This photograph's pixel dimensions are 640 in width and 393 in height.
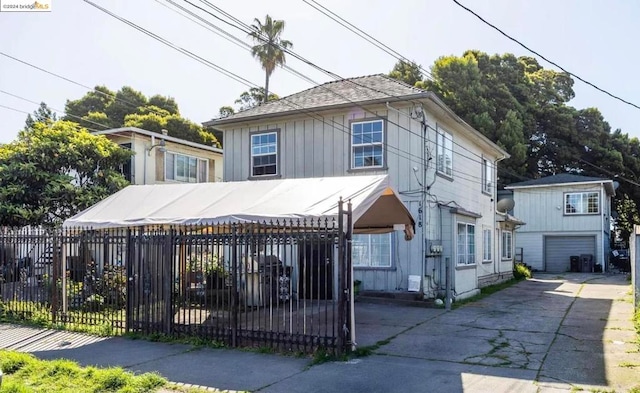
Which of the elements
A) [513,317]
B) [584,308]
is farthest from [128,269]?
[584,308]

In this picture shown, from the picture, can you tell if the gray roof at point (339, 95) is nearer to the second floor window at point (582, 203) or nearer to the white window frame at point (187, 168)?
the white window frame at point (187, 168)

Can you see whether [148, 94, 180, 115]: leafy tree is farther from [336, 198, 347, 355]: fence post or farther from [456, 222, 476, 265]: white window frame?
[336, 198, 347, 355]: fence post

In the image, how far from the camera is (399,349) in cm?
848

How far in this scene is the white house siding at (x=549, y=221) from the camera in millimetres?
28538

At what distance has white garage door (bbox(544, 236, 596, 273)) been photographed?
29048 millimetres

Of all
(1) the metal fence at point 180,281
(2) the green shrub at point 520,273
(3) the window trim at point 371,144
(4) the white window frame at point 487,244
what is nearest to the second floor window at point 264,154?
(3) the window trim at point 371,144

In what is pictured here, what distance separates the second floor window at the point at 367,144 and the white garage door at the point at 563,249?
18.9 meters

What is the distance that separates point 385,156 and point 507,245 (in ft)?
40.1

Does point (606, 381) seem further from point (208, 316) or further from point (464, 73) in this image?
point (464, 73)

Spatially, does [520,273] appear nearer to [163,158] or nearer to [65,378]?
[163,158]

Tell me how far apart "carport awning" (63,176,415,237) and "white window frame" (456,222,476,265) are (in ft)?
17.9

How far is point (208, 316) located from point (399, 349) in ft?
11.1

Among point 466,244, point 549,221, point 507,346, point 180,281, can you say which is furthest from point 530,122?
point 180,281

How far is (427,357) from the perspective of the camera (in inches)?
312
